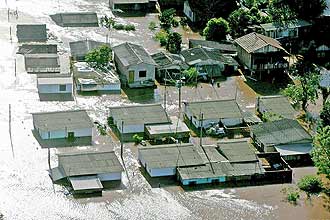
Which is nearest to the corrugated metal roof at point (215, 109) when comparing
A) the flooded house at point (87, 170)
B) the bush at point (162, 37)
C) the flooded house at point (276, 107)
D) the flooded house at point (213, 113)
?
the flooded house at point (213, 113)

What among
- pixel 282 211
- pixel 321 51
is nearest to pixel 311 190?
pixel 282 211

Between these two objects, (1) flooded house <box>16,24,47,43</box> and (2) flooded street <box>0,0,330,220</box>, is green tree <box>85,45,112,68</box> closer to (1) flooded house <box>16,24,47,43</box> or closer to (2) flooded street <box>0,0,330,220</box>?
(2) flooded street <box>0,0,330,220</box>

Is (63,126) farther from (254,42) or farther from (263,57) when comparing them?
(254,42)

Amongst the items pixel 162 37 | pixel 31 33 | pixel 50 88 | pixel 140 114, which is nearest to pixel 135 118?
pixel 140 114

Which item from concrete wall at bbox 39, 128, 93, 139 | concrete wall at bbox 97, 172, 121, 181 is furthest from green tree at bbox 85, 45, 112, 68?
concrete wall at bbox 97, 172, 121, 181

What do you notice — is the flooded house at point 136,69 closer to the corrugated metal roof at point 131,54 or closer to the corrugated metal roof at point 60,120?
the corrugated metal roof at point 131,54
